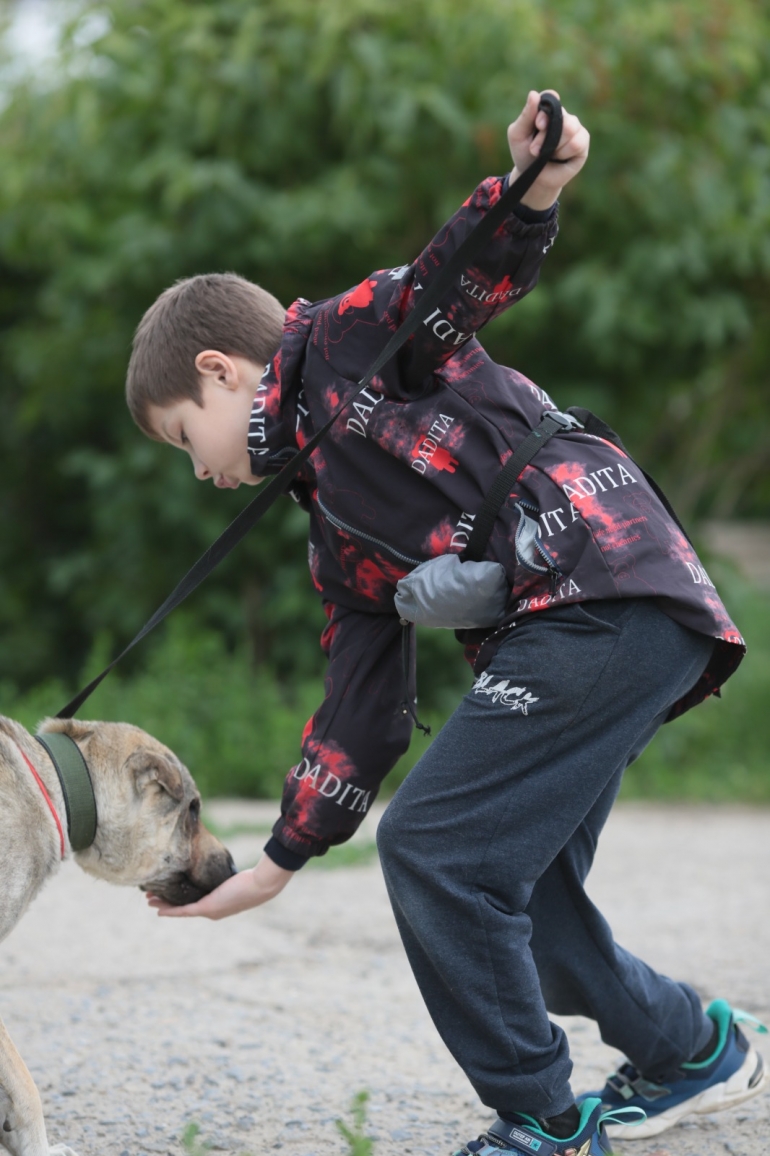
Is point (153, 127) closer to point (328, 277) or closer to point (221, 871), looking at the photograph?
point (328, 277)

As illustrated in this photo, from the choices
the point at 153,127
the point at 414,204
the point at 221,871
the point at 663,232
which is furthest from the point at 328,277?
the point at 221,871

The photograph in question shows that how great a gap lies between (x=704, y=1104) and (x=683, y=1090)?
57 mm

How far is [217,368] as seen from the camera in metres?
2.68

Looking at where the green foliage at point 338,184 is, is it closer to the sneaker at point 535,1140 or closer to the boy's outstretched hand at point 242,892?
the boy's outstretched hand at point 242,892

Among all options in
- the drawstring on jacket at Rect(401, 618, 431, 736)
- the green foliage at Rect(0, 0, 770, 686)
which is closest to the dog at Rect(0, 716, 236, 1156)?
the drawstring on jacket at Rect(401, 618, 431, 736)

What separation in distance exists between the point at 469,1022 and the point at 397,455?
110cm

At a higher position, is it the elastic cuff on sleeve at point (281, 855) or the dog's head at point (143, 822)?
the elastic cuff on sleeve at point (281, 855)

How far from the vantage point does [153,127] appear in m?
7.60

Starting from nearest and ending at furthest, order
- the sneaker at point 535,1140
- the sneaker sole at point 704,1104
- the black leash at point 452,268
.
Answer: the black leash at point 452,268 → the sneaker at point 535,1140 → the sneaker sole at point 704,1104

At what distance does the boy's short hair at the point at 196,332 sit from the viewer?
106 inches

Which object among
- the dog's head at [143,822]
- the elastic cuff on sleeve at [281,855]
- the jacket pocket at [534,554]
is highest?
the jacket pocket at [534,554]

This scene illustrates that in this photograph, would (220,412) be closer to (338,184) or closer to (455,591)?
(455,591)

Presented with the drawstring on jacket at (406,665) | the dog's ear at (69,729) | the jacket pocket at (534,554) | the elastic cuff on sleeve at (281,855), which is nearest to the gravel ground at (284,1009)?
the elastic cuff on sleeve at (281,855)

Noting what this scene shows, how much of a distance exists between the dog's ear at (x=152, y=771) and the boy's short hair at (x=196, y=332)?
0.85 metres
